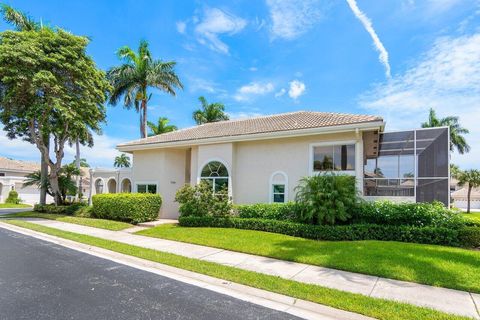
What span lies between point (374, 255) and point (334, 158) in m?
6.01

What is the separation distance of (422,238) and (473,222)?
5.78 feet

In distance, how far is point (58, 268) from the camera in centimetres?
678

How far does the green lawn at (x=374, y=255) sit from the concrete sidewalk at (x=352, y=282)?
327mm

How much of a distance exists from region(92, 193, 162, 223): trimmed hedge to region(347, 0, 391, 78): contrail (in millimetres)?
13809

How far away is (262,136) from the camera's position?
14430mm

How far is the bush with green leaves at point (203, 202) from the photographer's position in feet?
45.0

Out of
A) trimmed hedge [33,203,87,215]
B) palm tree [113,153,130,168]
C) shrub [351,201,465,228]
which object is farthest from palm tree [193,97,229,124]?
palm tree [113,153,130,168]

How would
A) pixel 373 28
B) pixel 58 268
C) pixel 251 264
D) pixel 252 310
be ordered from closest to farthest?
pixel 252 310 < pixel 58 268 < pixel 251 264 < pixel 373 28

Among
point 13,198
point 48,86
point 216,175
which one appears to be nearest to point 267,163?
point 216,175

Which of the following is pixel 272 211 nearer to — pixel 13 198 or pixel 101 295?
pixel 101 295

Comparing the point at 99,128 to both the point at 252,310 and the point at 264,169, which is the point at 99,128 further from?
the point at 252,310

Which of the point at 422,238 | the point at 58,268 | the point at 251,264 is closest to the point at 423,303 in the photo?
the point at 251,264

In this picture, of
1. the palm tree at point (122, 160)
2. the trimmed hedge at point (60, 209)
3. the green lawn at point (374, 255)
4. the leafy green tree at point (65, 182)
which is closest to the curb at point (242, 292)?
the green lawn at point (374, 255)

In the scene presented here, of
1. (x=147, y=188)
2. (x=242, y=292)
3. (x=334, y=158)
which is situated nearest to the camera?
(x=242, y=292)
